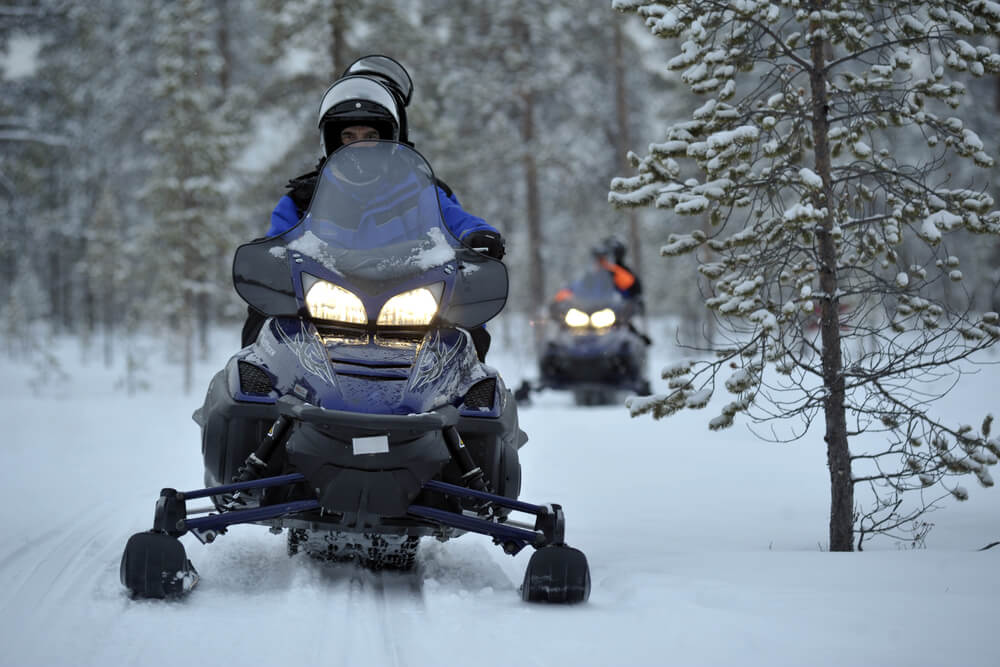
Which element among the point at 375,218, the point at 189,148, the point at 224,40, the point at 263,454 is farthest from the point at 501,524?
the point at 224,40

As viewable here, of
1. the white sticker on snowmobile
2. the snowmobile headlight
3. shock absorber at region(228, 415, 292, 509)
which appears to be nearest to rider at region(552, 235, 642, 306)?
the snowmobile headlight

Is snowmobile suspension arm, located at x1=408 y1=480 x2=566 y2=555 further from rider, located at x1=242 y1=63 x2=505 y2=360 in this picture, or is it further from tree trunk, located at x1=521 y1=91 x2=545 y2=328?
tree trunk, located at x1=521 y1=91 x2=545 y2=328

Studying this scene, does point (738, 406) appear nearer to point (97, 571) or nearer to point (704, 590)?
point (704, 590)

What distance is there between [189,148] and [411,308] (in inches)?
677

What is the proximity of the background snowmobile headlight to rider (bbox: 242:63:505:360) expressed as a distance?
78 centimetres

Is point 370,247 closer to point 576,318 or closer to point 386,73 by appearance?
point 386,73

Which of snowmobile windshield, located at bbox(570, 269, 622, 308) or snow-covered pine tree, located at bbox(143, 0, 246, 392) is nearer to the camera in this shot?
snowmobile windshield, located at bbox(570, 269, 622, 308)

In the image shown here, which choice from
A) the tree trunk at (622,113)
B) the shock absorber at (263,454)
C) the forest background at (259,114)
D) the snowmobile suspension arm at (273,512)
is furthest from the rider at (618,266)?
the tree trunk at (622,113)

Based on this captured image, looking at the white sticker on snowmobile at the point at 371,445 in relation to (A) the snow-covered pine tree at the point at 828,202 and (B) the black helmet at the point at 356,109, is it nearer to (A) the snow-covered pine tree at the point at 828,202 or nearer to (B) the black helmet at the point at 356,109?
(A) the snow-covered pine tree at the point at 828,202

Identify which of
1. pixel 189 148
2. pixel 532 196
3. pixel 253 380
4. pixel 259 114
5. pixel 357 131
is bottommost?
pixel 253 380

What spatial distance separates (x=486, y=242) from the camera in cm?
425

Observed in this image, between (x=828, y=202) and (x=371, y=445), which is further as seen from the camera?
(x=828, y=202)

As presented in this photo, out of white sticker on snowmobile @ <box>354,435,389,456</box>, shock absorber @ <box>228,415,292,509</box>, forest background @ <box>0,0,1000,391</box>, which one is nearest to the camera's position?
white sticker on snowmobile @ <box>354,435,389,456</box>

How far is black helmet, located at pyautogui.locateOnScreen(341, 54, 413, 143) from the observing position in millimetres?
5113
